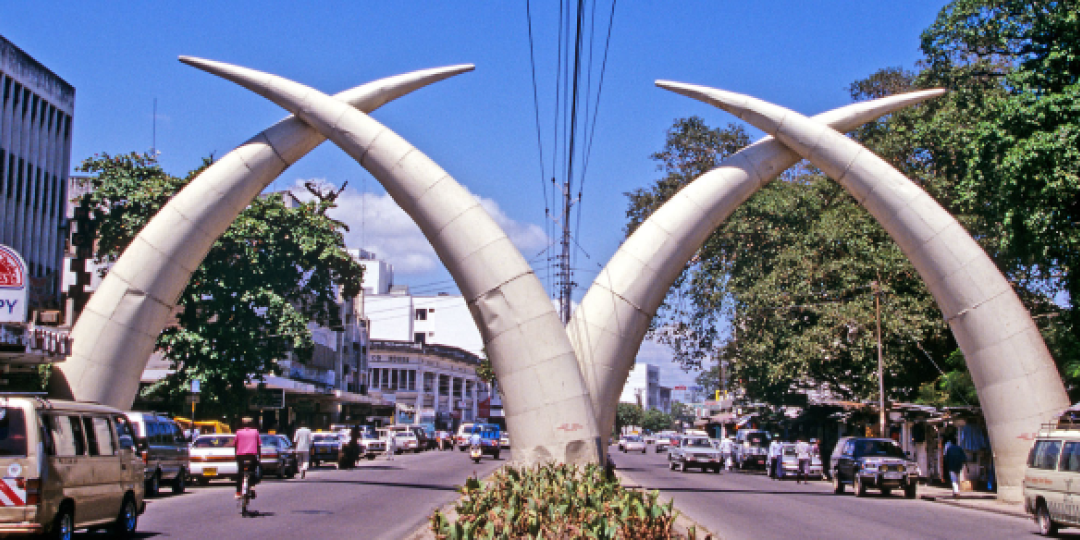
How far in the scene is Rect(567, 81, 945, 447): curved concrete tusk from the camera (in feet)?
77.4

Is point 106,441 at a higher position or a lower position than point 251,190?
lower

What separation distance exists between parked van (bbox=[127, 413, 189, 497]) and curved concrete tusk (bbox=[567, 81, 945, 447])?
31.4ft

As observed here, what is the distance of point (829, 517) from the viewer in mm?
19578

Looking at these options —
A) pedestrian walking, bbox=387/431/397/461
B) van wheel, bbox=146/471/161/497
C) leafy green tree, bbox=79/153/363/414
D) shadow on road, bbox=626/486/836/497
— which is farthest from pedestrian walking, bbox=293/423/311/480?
pedestrian walking, bbox=387/431/397/461

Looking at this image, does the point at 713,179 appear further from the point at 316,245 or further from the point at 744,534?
the point at 316,245

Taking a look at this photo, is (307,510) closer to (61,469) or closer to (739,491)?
(61,469)

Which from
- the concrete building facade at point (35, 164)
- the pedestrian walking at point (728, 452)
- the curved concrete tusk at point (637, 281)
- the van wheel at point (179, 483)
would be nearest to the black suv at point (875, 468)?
the curved concrete tusk at point (637, 281)

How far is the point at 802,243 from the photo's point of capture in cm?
4069

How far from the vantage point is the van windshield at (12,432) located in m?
11.0

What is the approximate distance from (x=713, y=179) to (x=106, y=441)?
16.0 m

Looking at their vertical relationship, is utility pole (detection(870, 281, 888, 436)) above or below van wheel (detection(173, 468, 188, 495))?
above

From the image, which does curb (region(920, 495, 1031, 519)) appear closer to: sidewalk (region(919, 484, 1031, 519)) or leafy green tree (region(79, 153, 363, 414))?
sidewalk (region(919, 484, 1031, 519))

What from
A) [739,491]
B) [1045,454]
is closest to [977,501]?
[739,491]

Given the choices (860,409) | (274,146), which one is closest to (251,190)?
(274,146)
